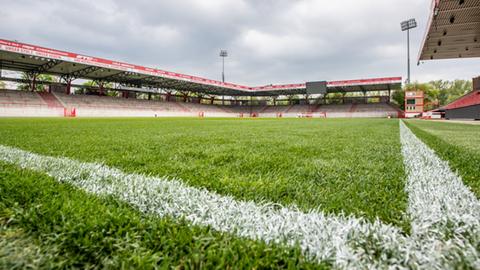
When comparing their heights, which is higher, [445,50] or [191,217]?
[445,50]

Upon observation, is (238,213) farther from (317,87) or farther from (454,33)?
(317,87)

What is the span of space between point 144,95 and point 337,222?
4374cm

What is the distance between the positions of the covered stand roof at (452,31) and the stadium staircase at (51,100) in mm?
32618

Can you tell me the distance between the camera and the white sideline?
0.70 metres

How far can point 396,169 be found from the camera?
73.9 inches

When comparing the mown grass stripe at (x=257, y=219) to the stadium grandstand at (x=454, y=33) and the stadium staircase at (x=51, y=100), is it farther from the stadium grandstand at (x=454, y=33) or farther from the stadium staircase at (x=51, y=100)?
the stadium staircase at (x=51, y=100)

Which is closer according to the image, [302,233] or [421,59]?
[302,233]

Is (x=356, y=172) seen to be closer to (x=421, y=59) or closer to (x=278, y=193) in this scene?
(x=278, y=193)

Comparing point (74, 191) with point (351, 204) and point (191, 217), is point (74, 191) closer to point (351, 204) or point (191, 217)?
point (191, 217)

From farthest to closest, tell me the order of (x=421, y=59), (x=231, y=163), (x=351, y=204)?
(x=421, y=59)
(x=231, y=163)
(x=351, y=204)

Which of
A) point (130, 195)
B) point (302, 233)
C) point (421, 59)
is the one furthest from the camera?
point (421, 59)

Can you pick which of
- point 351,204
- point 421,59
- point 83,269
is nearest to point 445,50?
point 421,59

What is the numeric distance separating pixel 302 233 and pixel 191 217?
423 millimetres

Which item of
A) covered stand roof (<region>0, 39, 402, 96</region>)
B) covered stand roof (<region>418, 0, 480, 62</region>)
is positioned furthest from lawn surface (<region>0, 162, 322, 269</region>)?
covered stand roof (<region>0, 39, 402, 96</region>)
